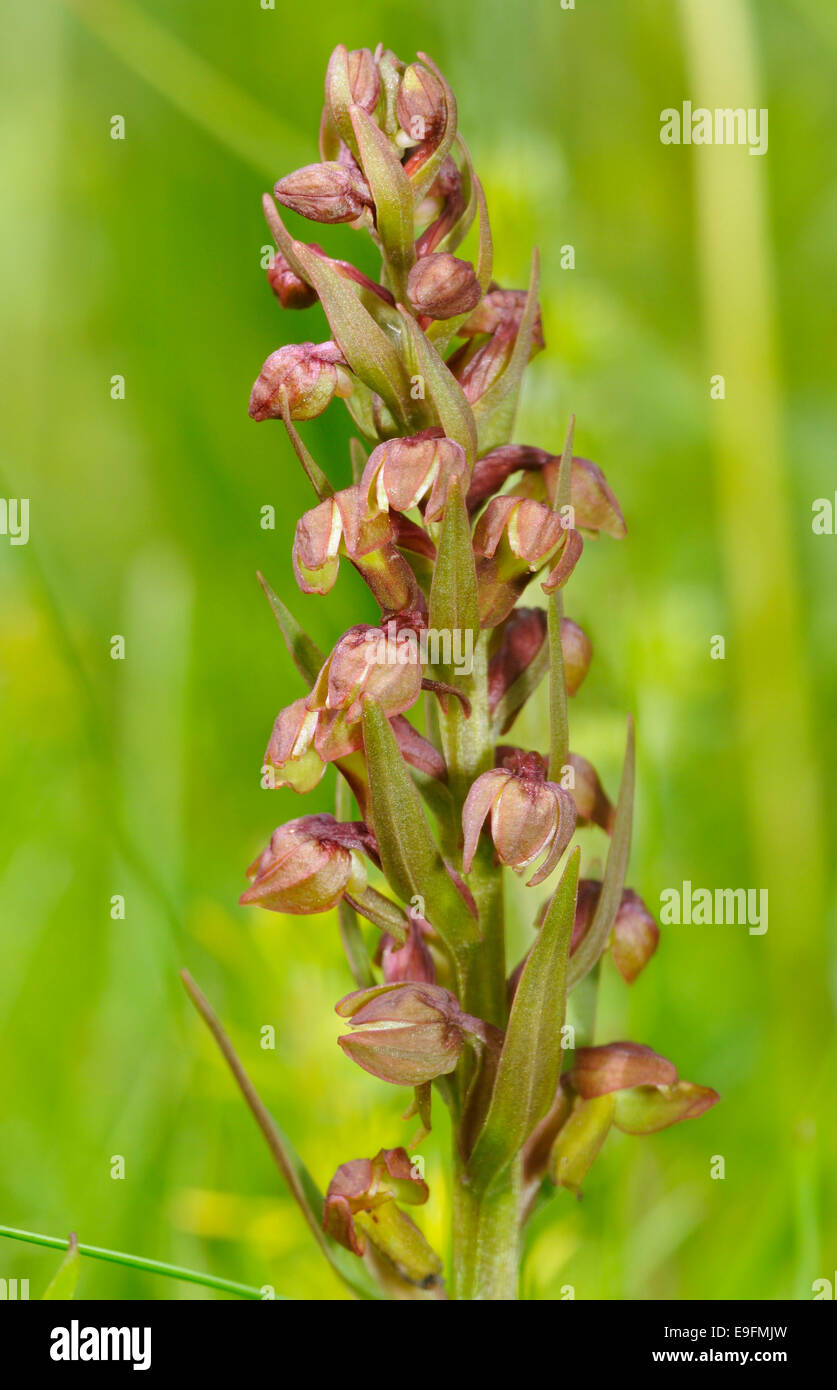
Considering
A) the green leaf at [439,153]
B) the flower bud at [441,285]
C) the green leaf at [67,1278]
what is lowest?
the green leaf at [67,1278]

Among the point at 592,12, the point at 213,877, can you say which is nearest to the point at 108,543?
the point at 213,877

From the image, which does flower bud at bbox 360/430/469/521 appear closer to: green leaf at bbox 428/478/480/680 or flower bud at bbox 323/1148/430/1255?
green leaf at bbox 428/478/480/680

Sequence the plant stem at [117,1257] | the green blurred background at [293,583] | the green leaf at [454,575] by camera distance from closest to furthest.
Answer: the green leaf at [454,575] < the plant stem at [117,1257] < the green blurred background at [293,583]

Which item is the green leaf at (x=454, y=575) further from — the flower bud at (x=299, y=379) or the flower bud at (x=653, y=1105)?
the flower bud at (x=653, y=1105)

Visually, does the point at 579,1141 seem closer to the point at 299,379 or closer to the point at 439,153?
the point at 299,379

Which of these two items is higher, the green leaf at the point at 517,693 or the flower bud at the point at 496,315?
the flower bud at the point at 496,315

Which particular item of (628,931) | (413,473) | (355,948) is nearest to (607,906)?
(628,931)

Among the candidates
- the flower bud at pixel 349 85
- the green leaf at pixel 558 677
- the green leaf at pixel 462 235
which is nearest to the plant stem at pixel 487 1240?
the green leaf at pixel 558 677

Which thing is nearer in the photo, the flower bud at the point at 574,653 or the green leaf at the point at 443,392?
the green leaf at the point at 443,392
